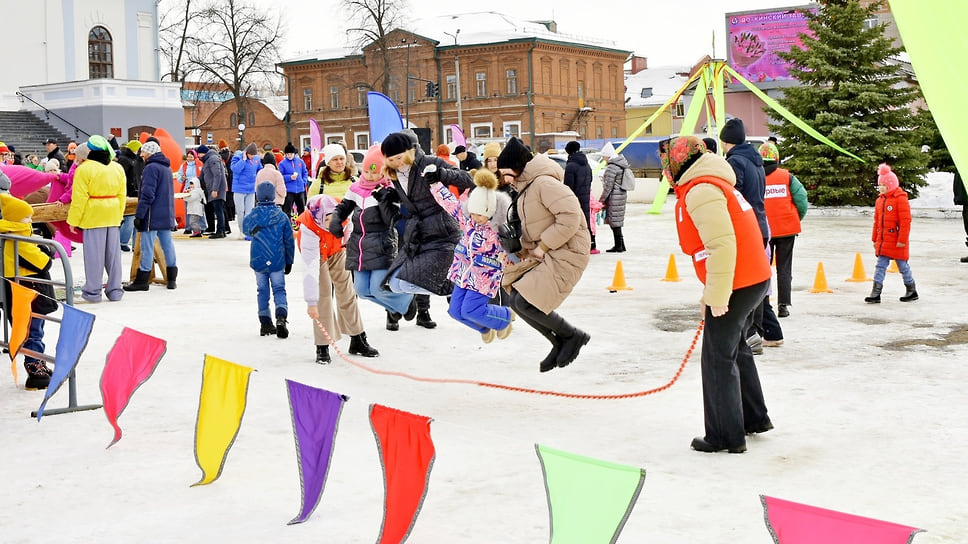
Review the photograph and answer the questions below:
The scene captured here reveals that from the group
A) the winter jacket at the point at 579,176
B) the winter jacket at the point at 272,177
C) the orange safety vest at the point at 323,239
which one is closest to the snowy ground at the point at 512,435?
the orange safety vest at the point at 323,239

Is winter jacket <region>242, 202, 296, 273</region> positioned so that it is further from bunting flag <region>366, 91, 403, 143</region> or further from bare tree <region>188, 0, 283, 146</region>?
bare tree <region>188, 0, 283, 146</region>

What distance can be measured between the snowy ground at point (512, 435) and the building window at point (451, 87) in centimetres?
5952

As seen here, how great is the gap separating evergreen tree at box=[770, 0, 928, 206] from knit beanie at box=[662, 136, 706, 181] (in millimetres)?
21505

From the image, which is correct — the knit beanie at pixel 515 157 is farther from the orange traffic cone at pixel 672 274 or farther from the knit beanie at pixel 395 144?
the orange traffic cone at pixel 672 274

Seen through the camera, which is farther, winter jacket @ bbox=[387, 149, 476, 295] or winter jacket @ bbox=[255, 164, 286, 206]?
winter jacket @ bbox=[255, 164, 286, 206]

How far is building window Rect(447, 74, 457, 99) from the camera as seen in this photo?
69312mm

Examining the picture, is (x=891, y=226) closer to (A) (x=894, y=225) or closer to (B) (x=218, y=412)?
(A) (x=894, y=225)

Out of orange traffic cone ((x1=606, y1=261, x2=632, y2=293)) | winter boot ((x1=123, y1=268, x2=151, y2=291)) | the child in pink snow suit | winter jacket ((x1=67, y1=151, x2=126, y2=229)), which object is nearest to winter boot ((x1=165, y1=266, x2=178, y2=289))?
winter boot ((x1=123, y1=268, x2=151, y2=291))

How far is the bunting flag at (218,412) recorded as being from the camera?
16.5ft

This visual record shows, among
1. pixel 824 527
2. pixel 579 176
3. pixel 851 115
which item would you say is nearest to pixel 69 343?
pixel 824 527

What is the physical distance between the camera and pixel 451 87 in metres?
69.5

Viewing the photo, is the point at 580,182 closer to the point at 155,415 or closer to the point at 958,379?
the point at 958,379

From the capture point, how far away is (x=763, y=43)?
40.5m

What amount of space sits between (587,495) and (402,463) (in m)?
1.02
